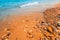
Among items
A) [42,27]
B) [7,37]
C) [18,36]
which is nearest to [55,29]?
[42,27]

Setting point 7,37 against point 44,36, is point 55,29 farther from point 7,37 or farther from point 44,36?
point 7,37

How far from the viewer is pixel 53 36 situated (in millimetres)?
4156

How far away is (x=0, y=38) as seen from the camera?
14.1 feet

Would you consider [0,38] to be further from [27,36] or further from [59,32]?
[59,32]

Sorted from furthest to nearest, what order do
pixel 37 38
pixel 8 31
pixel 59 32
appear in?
pixel 8 31
pixel 59 32
pixel 37 38

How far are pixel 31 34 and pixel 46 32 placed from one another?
542 mm

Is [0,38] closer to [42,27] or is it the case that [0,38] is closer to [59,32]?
[42,27]

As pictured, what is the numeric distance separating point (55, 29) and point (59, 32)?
0.71 feet

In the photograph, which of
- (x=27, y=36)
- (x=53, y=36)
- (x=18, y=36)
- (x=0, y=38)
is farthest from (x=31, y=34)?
(x=0, y=38)

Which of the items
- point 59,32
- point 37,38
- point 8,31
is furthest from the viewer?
point 8,31

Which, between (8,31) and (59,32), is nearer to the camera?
(59,32)

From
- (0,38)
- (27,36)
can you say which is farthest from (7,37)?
(27,36)

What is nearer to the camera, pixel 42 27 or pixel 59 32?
pixel 59 32

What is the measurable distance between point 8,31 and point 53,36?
1752mm
